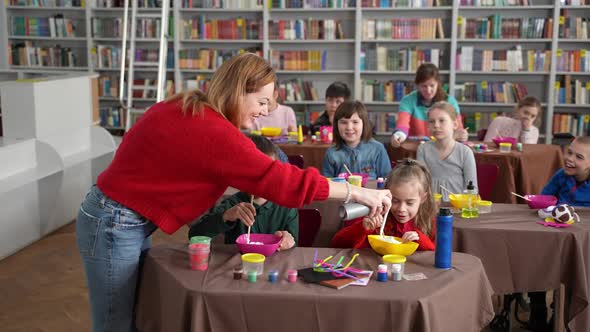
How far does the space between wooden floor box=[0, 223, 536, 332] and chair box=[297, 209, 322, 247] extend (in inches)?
A: 54.6

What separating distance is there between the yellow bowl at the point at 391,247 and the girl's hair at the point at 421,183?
39cm

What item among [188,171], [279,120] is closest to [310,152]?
[279,120]

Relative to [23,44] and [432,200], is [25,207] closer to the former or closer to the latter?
[432,200]

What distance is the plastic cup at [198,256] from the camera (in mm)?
2357

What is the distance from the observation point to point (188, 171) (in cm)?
215

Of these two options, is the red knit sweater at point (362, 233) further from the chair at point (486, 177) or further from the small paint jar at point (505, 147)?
the small paint jar at point (505, 147)

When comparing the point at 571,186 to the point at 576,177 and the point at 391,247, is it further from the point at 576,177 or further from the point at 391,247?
the point at 391,247

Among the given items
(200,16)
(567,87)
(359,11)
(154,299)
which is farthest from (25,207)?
(567,87)

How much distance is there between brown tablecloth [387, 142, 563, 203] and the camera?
5082mm

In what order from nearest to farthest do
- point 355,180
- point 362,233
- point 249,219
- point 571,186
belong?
1. point 249,219
2. point 362,233
3. point 571,186
4. point 355,180

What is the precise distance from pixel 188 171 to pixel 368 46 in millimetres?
6236

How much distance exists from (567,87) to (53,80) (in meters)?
5.26

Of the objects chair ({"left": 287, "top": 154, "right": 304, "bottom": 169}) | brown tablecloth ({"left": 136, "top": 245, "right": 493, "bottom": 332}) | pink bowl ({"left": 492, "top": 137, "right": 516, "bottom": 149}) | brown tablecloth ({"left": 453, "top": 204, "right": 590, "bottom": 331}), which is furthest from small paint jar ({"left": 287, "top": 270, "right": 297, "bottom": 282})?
pink bowl ({"left": 492, "top": 137, "right": 516, "bottom": 149})

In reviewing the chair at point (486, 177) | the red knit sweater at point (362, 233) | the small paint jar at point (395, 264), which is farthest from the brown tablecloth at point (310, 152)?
the small paint jar at point (395, 264)
